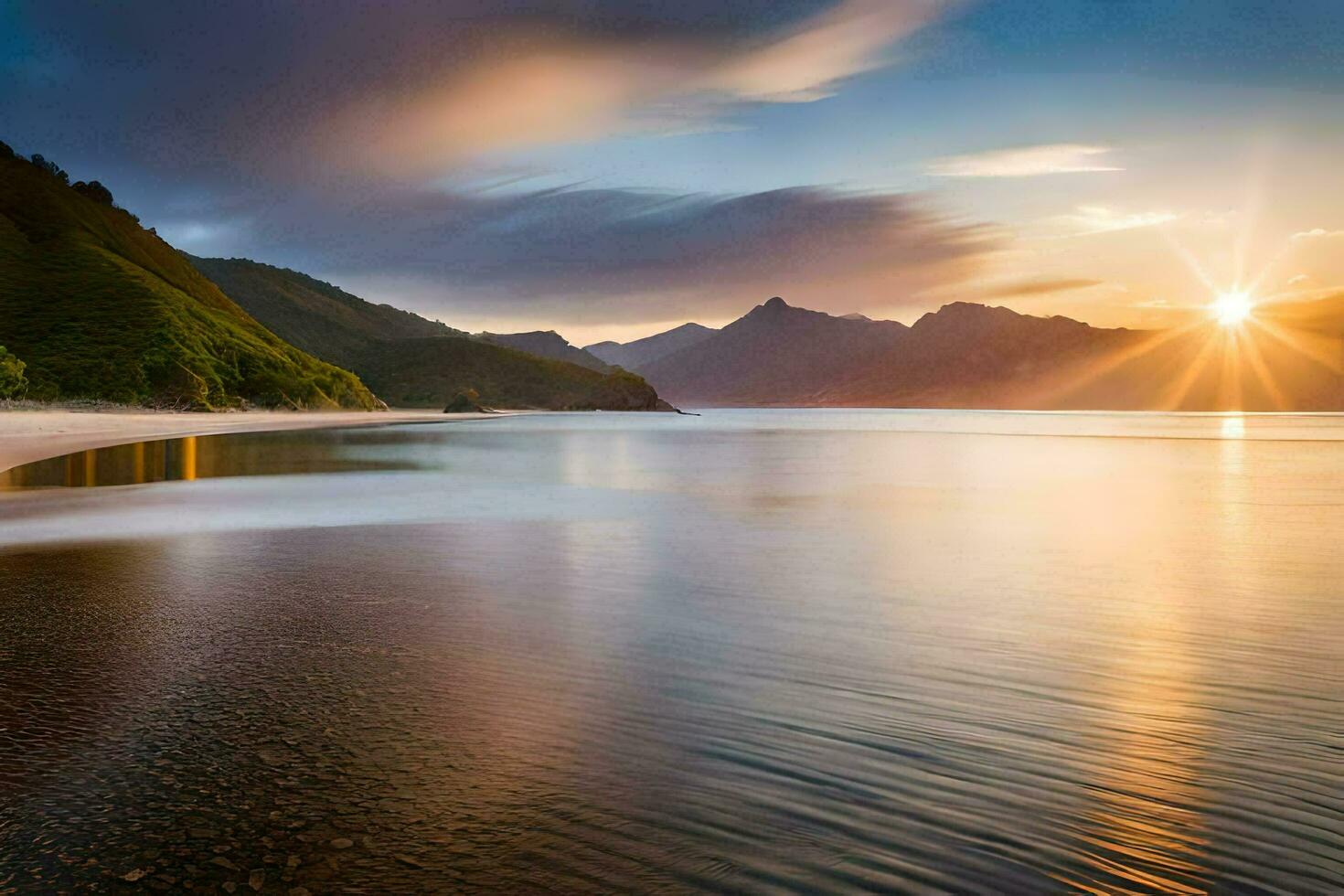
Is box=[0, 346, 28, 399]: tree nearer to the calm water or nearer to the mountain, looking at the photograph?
the mountain

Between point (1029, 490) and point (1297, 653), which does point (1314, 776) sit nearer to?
point (1297, 653)

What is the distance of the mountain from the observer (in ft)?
395

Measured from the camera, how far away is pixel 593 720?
24.8 feet

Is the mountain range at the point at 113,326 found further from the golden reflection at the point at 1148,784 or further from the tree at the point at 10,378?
the golden reflection at the point at 1148,784

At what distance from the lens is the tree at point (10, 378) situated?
94375 mm

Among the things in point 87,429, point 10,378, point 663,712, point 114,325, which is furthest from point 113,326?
point 663,712

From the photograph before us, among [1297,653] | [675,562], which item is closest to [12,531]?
[675,562]

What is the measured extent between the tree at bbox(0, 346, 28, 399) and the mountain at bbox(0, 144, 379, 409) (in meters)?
11.7

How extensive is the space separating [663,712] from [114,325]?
150092 millimetres

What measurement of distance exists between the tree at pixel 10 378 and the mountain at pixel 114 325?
11.7 m

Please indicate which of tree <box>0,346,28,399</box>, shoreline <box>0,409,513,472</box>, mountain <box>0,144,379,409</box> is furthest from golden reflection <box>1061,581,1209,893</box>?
mountain <box>0,144,379,409</box>

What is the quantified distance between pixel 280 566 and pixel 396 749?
983 centimetres

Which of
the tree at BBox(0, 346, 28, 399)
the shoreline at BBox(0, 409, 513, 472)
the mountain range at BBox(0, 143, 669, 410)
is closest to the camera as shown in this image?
the shoreline at BBox(0, 409, 513, 472)

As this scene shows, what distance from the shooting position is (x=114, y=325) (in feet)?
436
